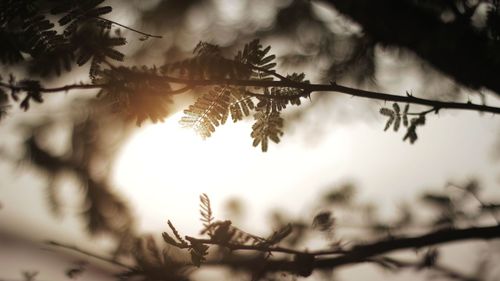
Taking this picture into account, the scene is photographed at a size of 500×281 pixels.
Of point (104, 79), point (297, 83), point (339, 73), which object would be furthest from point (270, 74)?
point (339, 73)

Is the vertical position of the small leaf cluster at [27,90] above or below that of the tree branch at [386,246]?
above

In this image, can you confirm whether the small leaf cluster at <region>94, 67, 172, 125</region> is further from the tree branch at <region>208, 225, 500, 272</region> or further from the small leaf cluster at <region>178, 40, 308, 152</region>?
the tree branch at <region>208, 225, 500, 272</region>

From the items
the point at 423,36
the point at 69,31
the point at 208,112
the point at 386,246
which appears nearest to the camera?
the point at 69,31

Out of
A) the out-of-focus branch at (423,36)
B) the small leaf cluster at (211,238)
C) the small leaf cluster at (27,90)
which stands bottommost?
the small leaf cluster at (211,238)

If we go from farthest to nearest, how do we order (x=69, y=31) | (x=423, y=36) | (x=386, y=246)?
(x=423, y=36) → (x=386, y=246) → (x=69, y=31)

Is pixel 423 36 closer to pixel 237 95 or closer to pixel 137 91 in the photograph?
pixel 237 95

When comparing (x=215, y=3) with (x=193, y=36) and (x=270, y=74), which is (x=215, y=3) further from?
(x=270, y=74)

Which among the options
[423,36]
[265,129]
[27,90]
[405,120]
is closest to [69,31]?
[27,90]

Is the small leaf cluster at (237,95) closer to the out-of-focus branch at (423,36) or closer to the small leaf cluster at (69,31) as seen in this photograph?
the small leaf cluster at (69,31)

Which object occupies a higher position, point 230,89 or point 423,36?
point 423,36

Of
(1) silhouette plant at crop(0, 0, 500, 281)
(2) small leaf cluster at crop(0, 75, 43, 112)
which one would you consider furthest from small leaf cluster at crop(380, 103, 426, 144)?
(2) small leaf cluster at crop(0, 75, 43, 112)

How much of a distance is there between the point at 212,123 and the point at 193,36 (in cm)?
275

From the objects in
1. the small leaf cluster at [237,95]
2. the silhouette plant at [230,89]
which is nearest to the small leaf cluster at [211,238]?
the silhouette plant at [230,89]

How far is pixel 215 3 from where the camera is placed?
3.73m
